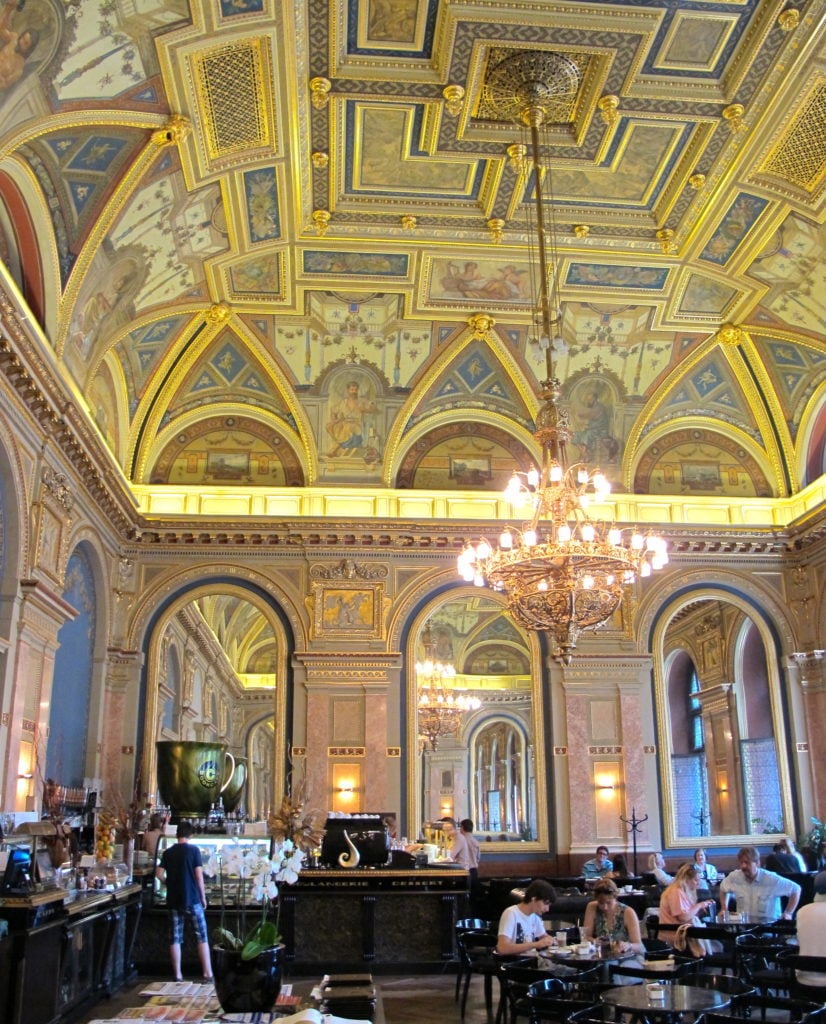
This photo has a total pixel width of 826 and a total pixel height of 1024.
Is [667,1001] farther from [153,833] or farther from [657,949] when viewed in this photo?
[153,833]

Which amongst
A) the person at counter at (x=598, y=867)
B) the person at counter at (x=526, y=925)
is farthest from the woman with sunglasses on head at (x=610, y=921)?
the person at counter at (x=598, y=867)

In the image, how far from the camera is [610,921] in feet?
25.1

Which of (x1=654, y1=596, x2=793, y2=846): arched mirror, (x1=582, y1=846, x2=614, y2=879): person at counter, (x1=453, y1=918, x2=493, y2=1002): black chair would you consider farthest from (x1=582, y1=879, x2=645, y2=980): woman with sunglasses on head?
(x1=654, y1=596, x2=793, y2=846): arched mirror

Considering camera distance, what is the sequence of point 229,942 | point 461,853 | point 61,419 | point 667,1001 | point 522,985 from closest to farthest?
1. point 229,942
2. point 667,1001
3. point 522,985
4. point 61,419
5. point 461,853

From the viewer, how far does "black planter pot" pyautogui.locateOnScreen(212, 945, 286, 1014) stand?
147 inches

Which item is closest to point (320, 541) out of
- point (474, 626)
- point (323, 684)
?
point (323, 684)

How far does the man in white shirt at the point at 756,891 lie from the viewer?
30.1ft

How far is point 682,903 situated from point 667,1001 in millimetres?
3040

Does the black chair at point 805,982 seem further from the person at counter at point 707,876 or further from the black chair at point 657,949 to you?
the person at counter at point 707,876

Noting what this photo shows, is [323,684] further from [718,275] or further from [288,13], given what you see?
[288,13]

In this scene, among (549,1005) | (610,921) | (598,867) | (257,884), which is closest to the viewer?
(257,884)

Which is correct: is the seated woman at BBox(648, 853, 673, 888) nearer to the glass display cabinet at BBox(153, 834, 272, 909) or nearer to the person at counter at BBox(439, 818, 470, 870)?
the person at counter at BBox(439, 818, 470, 870)

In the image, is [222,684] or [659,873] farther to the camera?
[222,684]

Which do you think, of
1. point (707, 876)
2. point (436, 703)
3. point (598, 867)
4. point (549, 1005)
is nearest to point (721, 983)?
point (549, 1005)
